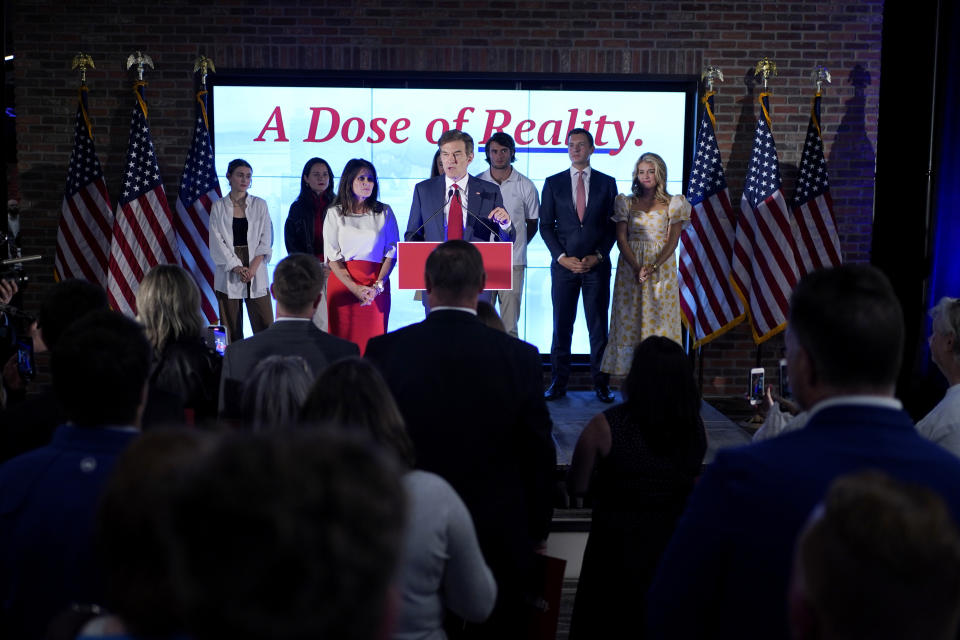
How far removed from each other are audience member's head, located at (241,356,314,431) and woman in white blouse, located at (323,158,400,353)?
3670 mm

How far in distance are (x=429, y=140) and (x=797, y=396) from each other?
5749 mm

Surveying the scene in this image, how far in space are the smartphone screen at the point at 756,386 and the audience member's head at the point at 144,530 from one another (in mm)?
2654

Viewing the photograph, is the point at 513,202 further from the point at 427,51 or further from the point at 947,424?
the point at 947,424

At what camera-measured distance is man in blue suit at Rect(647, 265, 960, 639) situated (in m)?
1.37

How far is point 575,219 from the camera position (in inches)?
242

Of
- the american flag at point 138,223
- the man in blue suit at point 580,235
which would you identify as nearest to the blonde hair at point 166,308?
the man in blue suit at point 580,235

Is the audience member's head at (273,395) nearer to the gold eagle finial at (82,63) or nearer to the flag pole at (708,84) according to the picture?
the flag pole at (708,84)

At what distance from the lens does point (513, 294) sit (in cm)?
623

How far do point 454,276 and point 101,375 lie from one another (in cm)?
114

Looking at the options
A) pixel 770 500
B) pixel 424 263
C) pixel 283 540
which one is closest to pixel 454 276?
pixel 770 500

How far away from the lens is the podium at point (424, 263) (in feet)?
17.3

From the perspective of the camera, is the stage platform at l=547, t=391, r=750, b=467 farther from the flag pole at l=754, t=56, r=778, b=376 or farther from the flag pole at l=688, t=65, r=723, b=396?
the flag pole at l=754, t=56, r=778, b=376

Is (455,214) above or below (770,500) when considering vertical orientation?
above

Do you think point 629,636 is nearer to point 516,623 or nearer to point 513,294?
point 516,623
